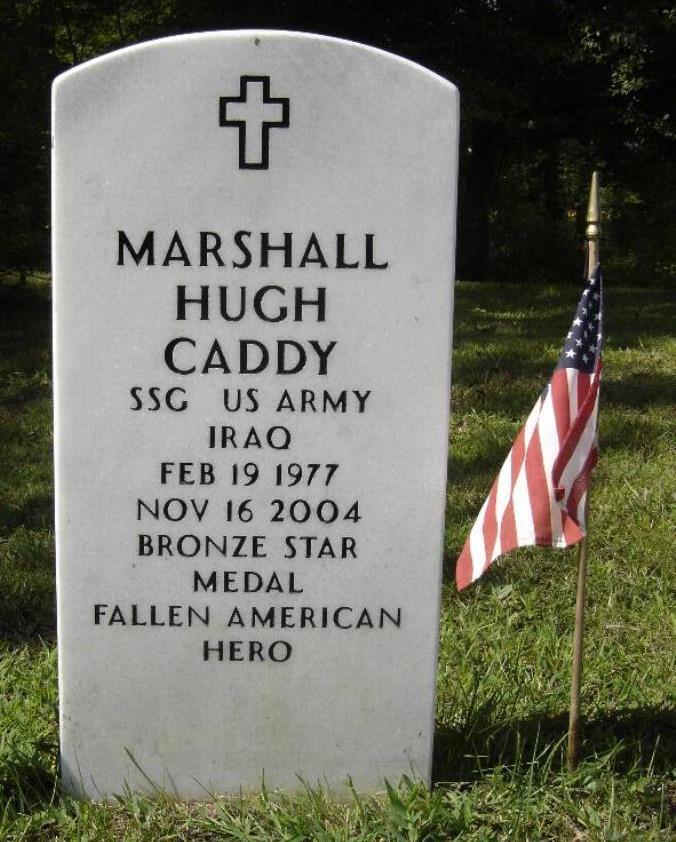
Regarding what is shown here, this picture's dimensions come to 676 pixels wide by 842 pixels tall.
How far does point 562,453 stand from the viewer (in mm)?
2785

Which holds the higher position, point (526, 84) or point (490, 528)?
point (526, 84)

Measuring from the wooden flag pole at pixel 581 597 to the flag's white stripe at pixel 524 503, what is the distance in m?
0.15

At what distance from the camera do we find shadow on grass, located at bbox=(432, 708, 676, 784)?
3.10 metres

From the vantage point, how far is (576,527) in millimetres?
2812

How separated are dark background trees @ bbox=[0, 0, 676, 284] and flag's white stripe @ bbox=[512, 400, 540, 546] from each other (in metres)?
9.25

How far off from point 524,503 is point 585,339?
0.44m

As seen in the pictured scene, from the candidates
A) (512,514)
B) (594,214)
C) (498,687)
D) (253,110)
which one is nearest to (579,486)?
(512,514)

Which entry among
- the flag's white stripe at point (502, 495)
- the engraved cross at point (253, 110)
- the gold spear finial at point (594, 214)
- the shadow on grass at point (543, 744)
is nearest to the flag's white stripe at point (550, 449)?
the flag's white stripe at point (502, 495)

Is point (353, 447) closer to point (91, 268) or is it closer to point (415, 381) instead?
point (415, 381)

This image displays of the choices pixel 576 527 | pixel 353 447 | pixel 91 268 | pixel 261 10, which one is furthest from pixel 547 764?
pixel 261 10

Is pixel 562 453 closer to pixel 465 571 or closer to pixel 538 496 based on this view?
pixel 538 496

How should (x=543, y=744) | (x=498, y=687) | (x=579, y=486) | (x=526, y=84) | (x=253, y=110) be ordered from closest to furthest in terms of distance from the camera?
(x=253, y=110)
(x=579, y=486)
(x=543, y=744)
(x=498, y=687)
(x=526, y=84)

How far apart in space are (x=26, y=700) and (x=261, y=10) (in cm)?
1432

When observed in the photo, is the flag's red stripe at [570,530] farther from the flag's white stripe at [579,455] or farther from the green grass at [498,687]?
the green grass at [498,687]
